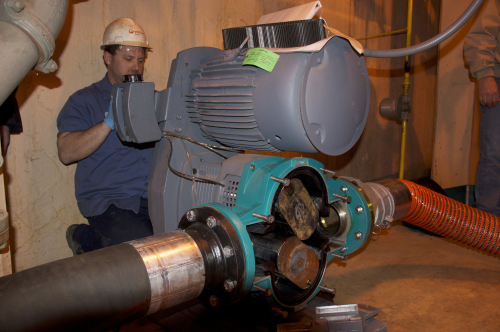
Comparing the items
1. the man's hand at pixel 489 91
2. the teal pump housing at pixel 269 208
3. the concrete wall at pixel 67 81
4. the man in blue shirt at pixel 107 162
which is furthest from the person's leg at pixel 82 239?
the man's hand at pixel 489 91

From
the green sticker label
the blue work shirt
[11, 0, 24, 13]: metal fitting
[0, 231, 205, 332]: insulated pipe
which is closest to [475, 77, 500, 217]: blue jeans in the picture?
the green sticker label

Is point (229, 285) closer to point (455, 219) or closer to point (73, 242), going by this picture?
point (73, 242)

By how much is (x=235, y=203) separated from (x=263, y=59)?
0.46 m

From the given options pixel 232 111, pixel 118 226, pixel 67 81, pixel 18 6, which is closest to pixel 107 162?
pixel 118 226

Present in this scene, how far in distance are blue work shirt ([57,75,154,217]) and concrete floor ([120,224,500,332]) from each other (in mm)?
597

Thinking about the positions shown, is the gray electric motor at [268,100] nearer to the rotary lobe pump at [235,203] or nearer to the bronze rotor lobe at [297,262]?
the rotary lobe pump at [235,203]

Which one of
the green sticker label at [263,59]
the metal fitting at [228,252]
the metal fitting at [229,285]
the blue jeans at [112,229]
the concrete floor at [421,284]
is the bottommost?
the concrete floor at [421,284]

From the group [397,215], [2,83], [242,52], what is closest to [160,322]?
[2,83]

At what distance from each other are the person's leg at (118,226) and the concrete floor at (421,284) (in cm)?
39

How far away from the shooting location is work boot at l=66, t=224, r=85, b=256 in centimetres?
164

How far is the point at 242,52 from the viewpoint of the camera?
3.99 feet

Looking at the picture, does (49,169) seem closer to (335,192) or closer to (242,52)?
(242,52)

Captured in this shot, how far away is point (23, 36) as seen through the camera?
0.86 metres

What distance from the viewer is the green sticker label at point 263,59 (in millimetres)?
1085
